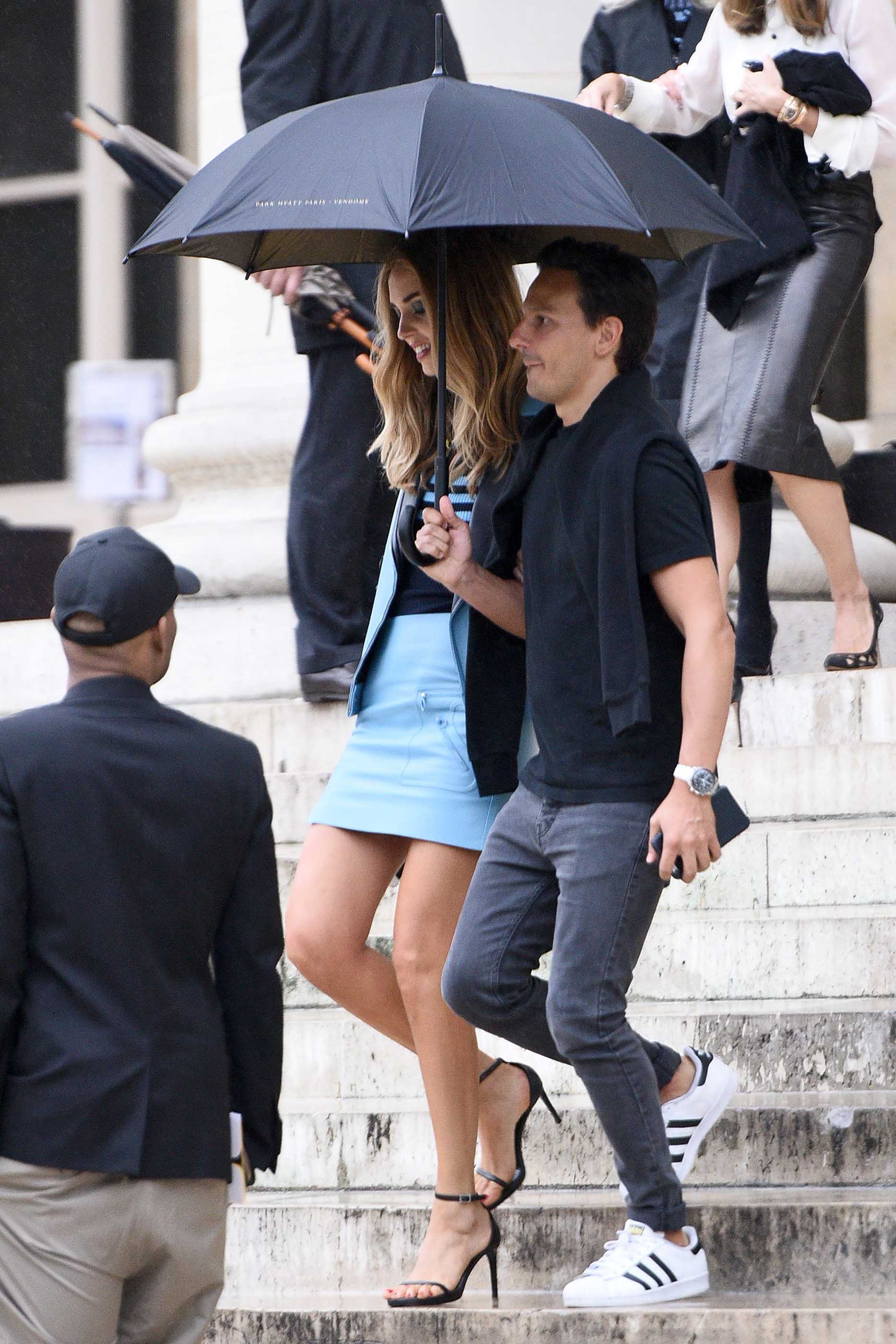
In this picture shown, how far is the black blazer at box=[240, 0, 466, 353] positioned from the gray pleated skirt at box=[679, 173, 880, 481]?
1039mm

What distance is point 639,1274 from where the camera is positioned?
10.6ft

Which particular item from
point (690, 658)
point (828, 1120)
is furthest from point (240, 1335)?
point (690, 658)

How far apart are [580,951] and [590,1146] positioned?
3.05 ft

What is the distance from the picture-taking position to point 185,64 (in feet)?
37.1

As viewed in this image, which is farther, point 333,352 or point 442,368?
point 333,352

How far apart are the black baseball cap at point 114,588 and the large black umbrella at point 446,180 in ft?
2.25

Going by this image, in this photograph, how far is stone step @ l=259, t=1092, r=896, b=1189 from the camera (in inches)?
149

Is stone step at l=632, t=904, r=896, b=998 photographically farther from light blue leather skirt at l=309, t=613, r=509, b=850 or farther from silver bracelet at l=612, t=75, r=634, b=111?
silver bracelet at l=612, t=75, r=634, b=111

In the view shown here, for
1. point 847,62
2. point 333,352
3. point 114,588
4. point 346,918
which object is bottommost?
point 346,918

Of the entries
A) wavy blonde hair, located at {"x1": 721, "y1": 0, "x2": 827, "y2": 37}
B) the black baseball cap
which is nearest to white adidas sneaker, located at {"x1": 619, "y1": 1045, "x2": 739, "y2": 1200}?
the black baseball cap

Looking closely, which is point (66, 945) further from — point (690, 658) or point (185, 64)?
point (185, 64)

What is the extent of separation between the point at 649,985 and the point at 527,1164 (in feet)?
2.18

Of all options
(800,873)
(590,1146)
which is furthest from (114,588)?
(800,873)

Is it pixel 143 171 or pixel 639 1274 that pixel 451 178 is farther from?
pixel 143 171
